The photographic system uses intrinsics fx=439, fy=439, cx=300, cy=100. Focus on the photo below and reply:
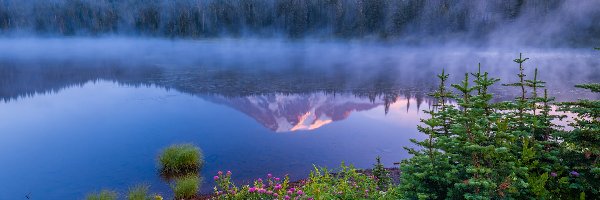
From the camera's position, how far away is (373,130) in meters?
32.6

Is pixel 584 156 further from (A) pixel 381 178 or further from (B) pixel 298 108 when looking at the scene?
(B) pixel 298 108

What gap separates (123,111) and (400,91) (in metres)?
32.0

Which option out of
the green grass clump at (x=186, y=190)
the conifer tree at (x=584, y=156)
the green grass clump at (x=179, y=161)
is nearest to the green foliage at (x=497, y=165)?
the conifer tree at (x=584, y=156)

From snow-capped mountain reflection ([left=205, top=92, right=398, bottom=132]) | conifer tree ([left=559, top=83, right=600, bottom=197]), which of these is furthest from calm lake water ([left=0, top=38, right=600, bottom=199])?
conifer tree ([left=559, top=83, right=600, bottom=197])

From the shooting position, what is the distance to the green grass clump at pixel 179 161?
2088cm

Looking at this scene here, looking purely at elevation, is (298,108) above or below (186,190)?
above

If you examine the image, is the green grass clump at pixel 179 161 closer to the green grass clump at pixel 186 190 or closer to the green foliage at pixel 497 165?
the green grass clump at pixel 186 190

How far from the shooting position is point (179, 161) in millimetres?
20953

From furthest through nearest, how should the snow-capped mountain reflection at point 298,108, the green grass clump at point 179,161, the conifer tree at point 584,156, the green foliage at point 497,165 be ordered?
1. the snow-capped mountain reflection at point 298,108
2. the green grass clump at point 179,161
3. the conifer tree at point 584,156
4. the green foliage at point 497,165

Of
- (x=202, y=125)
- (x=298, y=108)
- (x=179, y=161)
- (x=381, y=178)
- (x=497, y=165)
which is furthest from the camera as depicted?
(x=298, y=108)

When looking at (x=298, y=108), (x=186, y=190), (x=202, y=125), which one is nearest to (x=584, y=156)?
(x=186, y=190)

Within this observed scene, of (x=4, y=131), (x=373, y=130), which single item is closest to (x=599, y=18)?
(x=373, y=130)

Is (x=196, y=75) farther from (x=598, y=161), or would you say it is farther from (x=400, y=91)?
(x=598, y=161)

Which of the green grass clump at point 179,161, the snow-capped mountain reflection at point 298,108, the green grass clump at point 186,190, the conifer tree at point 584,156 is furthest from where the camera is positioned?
the snow-capped mountain reflection at point 298,108
